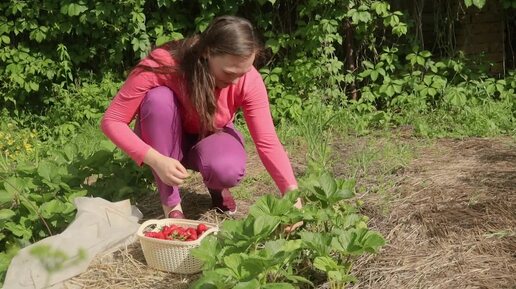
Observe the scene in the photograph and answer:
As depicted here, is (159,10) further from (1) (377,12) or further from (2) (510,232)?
(2) (510,232)

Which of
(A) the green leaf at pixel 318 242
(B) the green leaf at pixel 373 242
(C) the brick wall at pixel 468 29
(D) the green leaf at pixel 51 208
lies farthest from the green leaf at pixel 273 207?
(C) the brick wall at pixel 468 29

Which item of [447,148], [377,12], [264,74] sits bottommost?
[447,148]

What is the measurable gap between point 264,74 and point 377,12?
1094 millimetres

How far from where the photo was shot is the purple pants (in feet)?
9.09

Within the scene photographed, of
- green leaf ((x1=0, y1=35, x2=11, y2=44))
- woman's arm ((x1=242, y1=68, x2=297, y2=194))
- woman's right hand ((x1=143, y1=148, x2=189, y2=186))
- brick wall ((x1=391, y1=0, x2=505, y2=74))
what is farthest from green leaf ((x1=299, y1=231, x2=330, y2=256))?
green leaf ((x1=0, y1=35, x2=11, y2=44))

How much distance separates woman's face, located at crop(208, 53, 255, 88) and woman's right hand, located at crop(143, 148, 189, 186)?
16.5 inches

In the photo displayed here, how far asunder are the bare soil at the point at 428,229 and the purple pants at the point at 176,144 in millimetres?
300

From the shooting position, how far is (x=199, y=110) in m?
2.74

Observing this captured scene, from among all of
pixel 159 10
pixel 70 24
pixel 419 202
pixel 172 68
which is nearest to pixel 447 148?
pixel 419 202

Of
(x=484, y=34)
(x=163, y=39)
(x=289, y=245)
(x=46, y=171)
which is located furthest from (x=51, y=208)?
(x=484, y=34)

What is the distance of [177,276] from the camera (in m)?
2.53

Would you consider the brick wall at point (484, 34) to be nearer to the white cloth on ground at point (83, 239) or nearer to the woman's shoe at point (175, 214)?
the woman's shoe at point (175, 214)

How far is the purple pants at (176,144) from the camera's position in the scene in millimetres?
2771

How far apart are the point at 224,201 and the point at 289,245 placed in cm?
102
